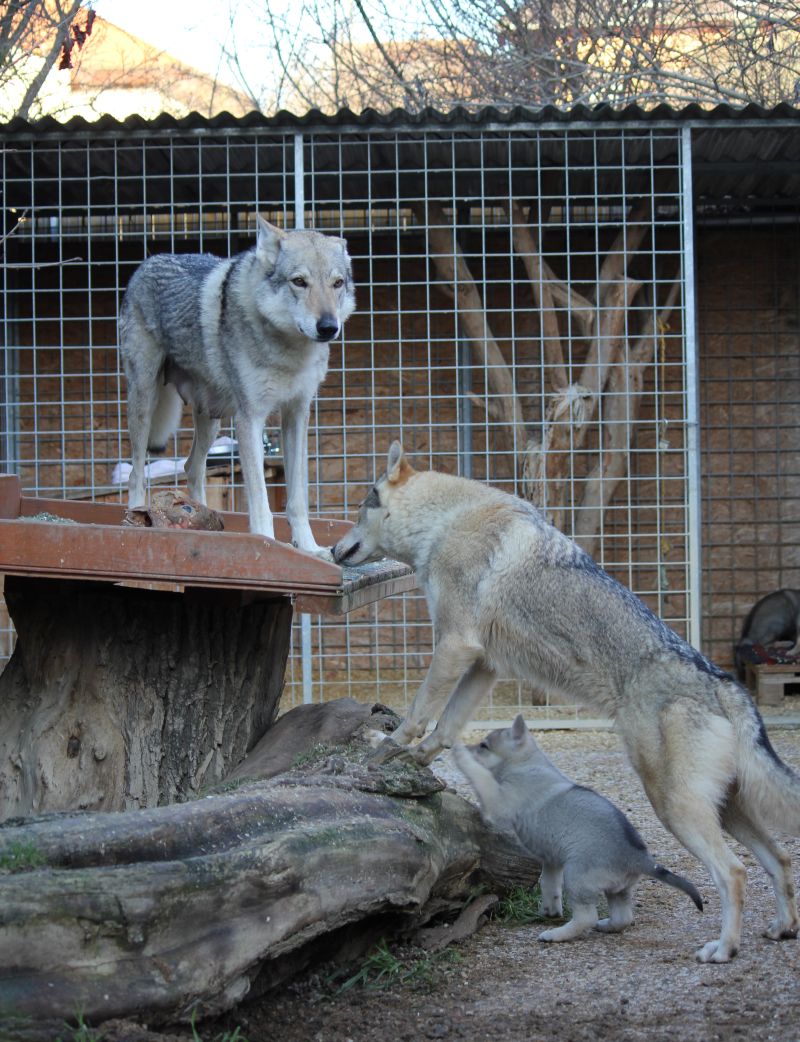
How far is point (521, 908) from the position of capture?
4820 mm

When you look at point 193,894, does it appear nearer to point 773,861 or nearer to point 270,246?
point 773,861

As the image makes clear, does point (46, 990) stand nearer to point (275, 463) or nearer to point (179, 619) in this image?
point (179, 619)

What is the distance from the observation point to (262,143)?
8.83 meters

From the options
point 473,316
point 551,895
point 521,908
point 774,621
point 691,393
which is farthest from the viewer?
point 774,621

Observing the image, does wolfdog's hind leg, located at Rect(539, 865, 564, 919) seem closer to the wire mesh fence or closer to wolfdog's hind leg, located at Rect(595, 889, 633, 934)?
wolfdog's hind leg, located at Rect(595, 889, 633, 934)

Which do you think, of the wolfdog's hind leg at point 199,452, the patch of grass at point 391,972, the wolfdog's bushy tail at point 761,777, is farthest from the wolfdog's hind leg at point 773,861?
the wolfdog's hind leg at point 199,452

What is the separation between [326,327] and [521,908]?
2.59 m

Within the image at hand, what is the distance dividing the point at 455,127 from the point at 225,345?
3645mm

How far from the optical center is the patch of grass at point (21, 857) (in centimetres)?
309

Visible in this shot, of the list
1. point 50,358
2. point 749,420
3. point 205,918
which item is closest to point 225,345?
point 205,918

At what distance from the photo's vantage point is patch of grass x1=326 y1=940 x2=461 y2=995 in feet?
12.6

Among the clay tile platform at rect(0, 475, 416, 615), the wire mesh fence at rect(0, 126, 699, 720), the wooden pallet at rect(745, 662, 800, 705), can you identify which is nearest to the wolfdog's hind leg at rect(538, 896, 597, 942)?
the clay tile platform at rect(0, 475, 416, 615)

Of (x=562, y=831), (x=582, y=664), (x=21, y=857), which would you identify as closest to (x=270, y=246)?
(x=582, y=664)

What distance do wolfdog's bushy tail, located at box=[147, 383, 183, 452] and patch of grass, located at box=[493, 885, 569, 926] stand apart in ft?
9.83
